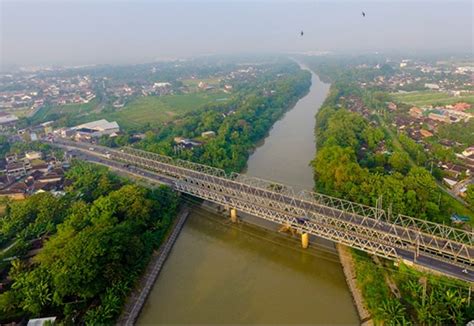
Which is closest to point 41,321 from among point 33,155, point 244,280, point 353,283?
point 244,280

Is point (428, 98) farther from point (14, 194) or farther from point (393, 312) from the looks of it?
point (14, 194)

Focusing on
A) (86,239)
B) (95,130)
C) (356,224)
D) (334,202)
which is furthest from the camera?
(95,130)

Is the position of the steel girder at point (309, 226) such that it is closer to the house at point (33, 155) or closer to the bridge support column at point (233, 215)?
the bridge support column at point (233, 215)

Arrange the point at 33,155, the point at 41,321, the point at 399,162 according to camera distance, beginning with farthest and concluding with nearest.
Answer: the point at 33,155, the point at 399,162, the point at 41,321

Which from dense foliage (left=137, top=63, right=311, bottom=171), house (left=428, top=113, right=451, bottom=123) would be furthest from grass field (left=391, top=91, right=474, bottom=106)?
dense foliage (left=137, top=63, right=311, bottom=171)

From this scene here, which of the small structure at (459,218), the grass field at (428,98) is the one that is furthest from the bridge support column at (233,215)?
the grass field at (428,98)

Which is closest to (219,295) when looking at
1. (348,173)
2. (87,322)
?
(87,322)
